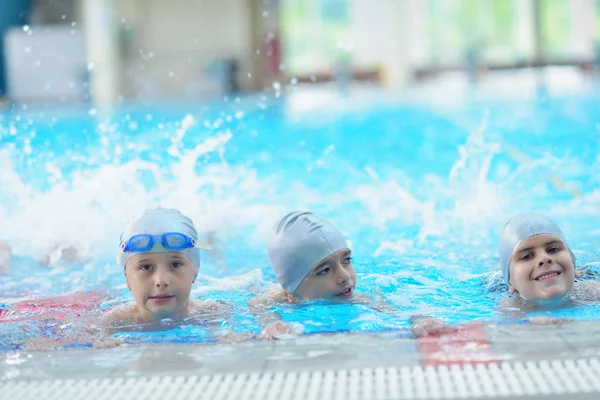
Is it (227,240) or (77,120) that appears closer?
(227,240)

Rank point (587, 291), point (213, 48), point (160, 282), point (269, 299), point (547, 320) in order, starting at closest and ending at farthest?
point (547, 320) < point (160, 282) < point (587, 291) < point (269, 299) < point (213, 48)

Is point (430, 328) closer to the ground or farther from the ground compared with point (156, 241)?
closer to the ground

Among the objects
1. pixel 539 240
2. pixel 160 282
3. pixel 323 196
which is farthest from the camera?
pixel 323 196

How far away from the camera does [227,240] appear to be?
6426 mm

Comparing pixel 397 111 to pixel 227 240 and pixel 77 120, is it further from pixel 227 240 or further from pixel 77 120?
pixel 227 240

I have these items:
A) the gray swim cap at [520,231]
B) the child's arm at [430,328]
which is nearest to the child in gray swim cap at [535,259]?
the gray swim cap at [520,231]

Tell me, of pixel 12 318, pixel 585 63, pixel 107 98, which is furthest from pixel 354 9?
pixel 12 318

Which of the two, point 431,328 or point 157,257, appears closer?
point 431,328

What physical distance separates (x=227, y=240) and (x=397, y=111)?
27.3 feet

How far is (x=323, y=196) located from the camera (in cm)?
798

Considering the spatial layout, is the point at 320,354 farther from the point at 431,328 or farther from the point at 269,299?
the point at 269,299

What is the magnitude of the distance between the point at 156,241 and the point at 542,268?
5.59ft

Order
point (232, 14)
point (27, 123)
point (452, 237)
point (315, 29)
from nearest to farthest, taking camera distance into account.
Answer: point (452, 237) → point (27, 123) → point (232, 14) → point (315, 29)

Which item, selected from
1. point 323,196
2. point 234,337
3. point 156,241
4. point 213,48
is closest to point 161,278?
point 156,241
